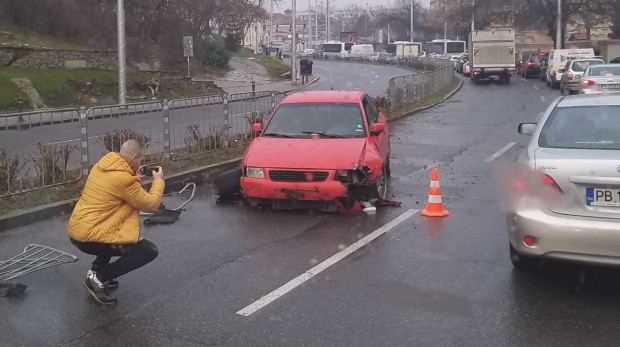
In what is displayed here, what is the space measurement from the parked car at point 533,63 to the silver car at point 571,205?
139ft

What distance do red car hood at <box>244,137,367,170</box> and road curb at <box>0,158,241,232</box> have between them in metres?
2.15

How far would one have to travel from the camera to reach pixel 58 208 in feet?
30.0

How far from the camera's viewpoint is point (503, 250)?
286 inches

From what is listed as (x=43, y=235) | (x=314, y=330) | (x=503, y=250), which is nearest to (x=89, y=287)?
(x=314, y=330)

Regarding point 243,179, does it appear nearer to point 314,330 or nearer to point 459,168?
point 314,330

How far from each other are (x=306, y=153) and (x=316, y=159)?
211 millimetres

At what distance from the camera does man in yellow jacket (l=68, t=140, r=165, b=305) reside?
5.60 metres

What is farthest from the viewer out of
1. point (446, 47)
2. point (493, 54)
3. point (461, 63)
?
point (446, 47)

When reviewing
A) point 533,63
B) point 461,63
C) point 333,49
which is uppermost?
point 333,49

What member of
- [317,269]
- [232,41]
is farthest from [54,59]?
[232,41]

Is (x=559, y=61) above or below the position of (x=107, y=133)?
above

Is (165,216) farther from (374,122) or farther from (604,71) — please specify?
(604,71)

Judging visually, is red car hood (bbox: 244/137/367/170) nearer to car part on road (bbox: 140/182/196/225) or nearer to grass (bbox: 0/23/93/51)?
car part on road (bbox: 140/182/196/225)

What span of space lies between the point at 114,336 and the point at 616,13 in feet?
183
